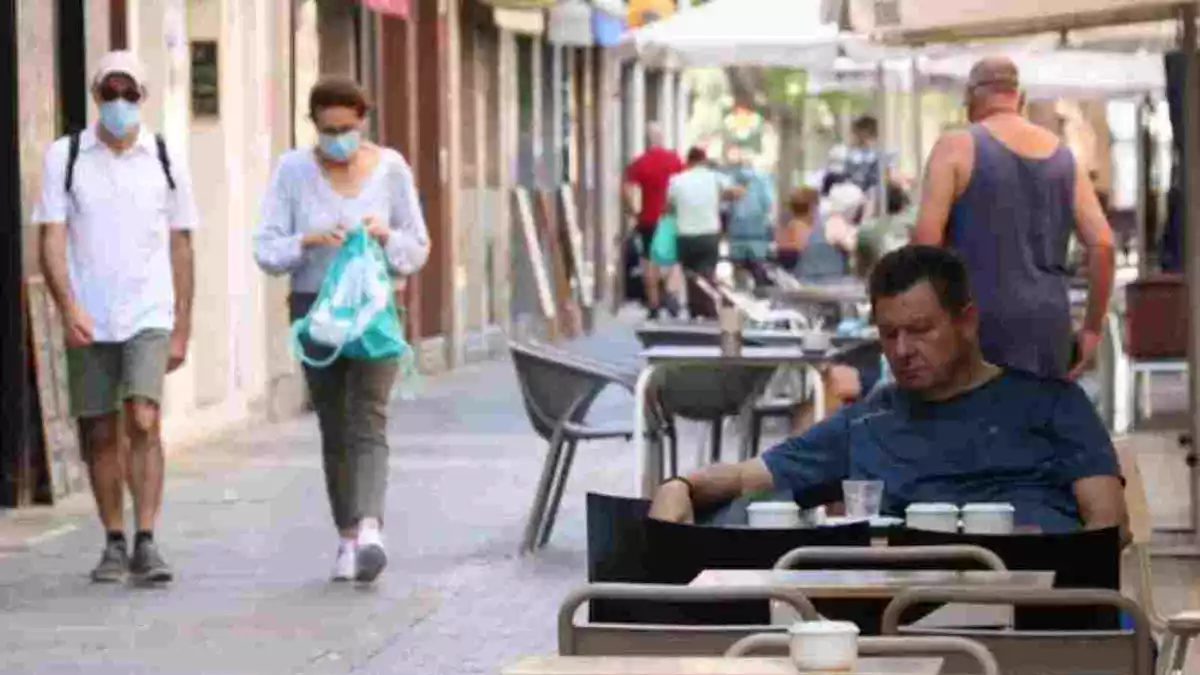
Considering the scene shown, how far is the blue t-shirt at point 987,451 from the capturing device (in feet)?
24.4

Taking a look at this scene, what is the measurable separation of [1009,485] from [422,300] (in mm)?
21062

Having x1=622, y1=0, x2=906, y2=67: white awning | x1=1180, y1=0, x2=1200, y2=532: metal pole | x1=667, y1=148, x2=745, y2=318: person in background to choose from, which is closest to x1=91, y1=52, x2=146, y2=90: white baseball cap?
x1=1180, y1=0, x2=1200, y2=532: metal pole

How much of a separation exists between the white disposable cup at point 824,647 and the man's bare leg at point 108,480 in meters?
8.40

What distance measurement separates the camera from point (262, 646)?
36.6 feet

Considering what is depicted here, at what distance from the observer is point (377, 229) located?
1277 centimetres

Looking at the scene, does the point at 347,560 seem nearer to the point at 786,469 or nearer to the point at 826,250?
the point at 786,469

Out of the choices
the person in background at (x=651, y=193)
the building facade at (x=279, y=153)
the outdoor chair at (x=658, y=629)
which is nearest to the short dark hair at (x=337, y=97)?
the building facade at (x=279, y=153)

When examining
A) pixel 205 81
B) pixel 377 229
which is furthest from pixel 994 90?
pixel 205 81

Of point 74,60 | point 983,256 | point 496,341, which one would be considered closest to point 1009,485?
point 983,256

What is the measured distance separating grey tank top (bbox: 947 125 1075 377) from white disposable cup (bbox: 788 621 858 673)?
648cm

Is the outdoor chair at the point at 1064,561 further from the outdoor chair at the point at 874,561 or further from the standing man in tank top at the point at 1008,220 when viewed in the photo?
the standing man in tank top at the point at 1008,220

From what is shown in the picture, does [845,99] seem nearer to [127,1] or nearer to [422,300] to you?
[422,300]

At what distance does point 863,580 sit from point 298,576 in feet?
23.8

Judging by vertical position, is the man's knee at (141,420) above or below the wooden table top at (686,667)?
below
